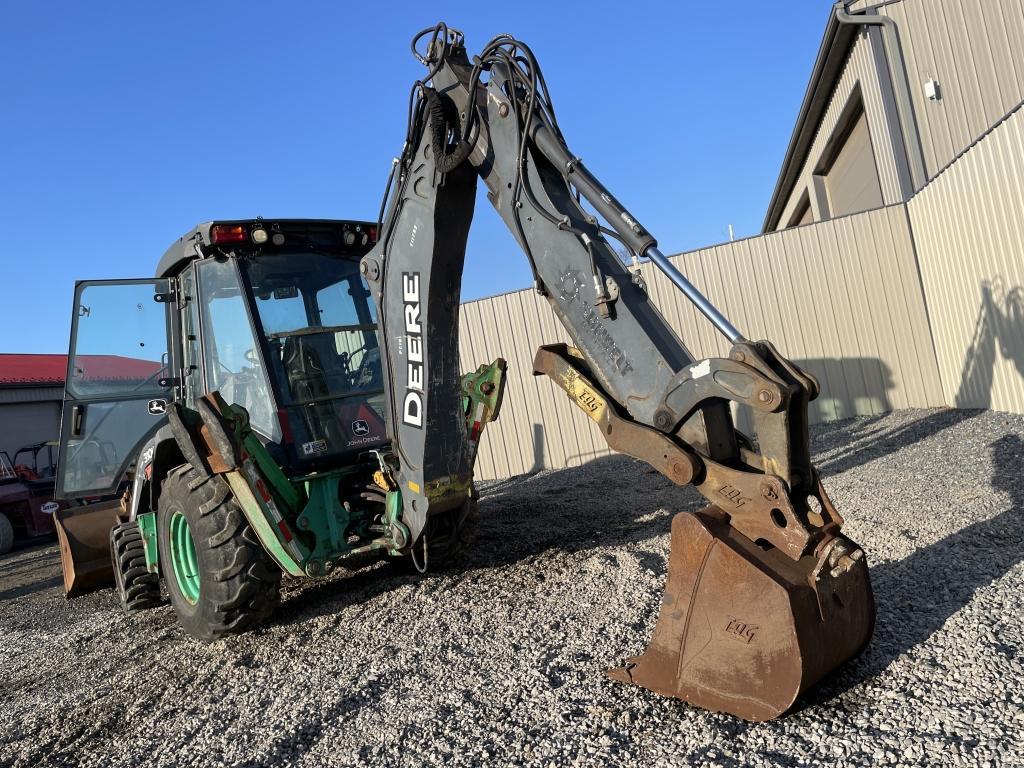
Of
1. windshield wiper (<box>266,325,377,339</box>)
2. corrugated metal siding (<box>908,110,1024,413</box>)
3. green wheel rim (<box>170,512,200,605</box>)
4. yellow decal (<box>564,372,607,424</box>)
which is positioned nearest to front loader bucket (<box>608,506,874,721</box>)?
yellow decal (<box>564,372,607,424</box>)

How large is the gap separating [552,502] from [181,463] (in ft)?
12.6

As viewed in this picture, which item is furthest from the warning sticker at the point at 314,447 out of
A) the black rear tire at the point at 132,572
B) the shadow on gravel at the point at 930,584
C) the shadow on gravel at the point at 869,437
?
the shadow on gravel at the point at 869,437

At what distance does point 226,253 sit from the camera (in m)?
4.73

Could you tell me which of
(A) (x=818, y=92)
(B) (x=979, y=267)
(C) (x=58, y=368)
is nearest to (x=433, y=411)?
(B) (x=979, y=267)

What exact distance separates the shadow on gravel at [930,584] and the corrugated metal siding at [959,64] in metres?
7.58

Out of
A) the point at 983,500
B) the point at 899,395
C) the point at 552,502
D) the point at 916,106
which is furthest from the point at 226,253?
the point at 916,106

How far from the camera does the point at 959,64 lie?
10516mm

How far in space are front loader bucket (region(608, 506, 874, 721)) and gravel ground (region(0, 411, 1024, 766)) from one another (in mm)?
122

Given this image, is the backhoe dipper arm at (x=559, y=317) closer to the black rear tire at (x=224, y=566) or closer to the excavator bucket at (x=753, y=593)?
the excavator bucket at (x=753, y=593)

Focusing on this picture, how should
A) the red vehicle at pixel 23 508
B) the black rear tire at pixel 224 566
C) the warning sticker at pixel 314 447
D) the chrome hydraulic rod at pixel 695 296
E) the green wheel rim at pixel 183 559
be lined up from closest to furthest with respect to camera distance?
the chrome hydraulic rod at pixel 695 296 → the black rear tire at pixel 224 566 → the warning sticker at pixel 314 447 → the green wheel rim at pixel 183 559 → the red vehicle at pixel 23 508

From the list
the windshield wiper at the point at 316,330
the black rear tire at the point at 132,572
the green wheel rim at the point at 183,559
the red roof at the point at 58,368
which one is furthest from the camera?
the red roof at the point at 58,368

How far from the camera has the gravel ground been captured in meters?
2.56

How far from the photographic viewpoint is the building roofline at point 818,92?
469 inches

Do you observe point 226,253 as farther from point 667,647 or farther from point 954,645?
point 954,645
